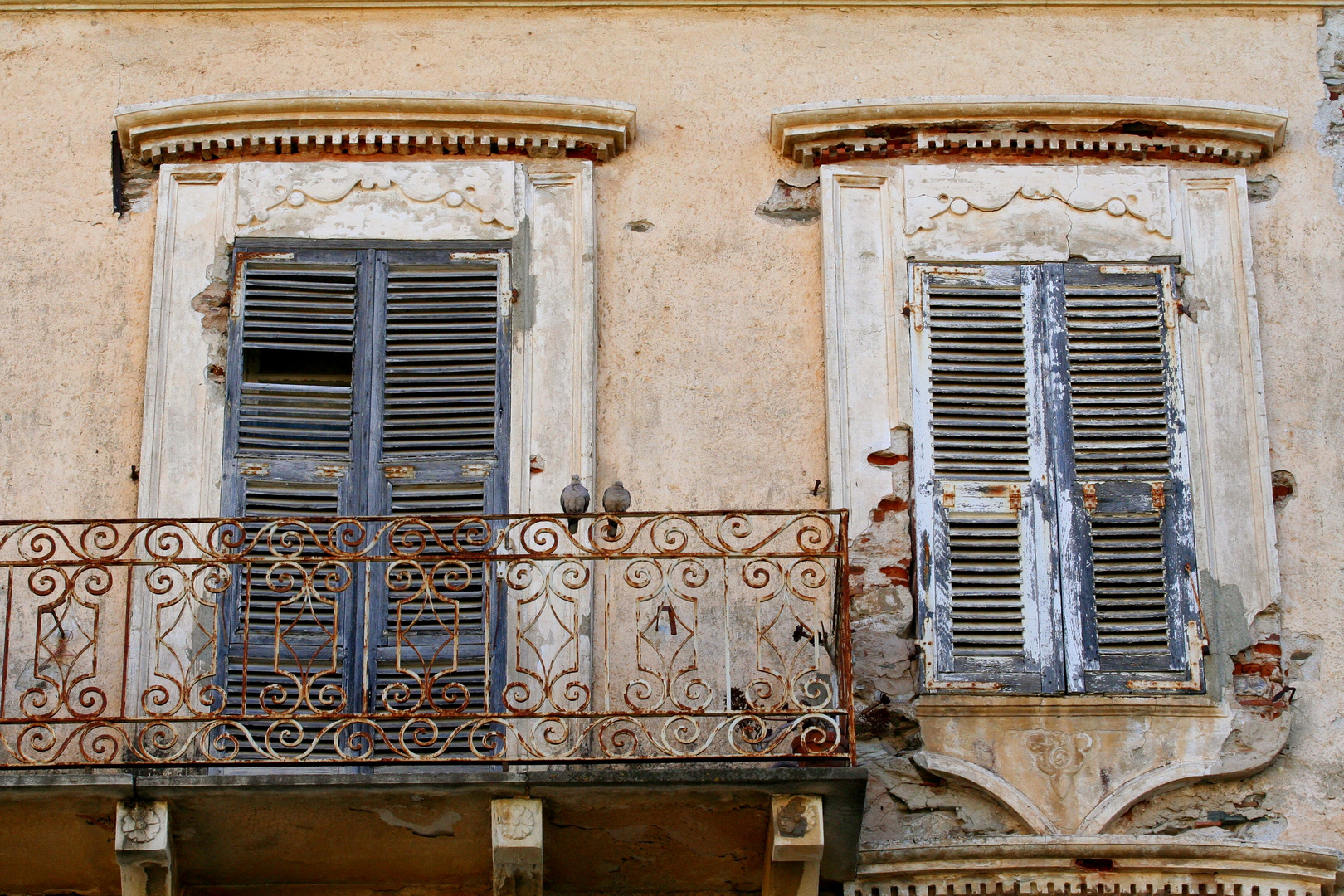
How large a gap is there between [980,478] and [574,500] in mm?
1725

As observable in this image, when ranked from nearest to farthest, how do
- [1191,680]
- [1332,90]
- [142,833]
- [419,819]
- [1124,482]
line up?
[142,833], [419,819], [1191,680], [1124,482], [1332,90]

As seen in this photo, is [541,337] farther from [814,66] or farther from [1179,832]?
[1179,832]

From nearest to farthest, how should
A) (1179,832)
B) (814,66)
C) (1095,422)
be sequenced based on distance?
(1179,832)
(1095,422)
(814,66)

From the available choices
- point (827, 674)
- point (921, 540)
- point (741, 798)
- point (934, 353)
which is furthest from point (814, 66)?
point (741, 798)

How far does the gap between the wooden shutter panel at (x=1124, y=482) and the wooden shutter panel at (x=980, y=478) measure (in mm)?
145

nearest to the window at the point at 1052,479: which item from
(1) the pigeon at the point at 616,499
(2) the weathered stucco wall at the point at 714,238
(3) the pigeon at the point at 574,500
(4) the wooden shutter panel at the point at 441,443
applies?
(2) the weathered stucco wall at the point at 714,238

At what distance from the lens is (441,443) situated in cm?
813

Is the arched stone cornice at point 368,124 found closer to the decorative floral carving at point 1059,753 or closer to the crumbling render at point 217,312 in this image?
the crumbling render at point 217,312

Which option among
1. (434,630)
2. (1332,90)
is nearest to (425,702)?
(434,630)

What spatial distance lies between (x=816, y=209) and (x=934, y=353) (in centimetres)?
79

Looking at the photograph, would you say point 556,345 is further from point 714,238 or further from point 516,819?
point 516,819

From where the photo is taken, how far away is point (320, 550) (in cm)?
803

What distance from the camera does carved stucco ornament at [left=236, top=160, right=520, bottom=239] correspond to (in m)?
8.44

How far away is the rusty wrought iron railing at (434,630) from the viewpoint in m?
7.37
